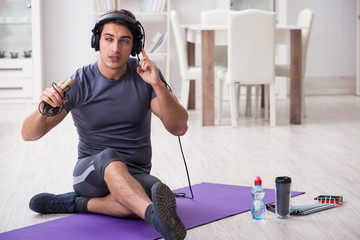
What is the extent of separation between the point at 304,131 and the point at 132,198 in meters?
2.75

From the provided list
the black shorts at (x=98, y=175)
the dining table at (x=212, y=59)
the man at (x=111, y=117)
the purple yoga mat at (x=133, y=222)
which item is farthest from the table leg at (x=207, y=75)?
the black shorts at (x=98, y=175)

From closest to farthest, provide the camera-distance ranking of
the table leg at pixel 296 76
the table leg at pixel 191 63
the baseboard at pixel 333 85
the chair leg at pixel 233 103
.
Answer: the chair leg at pixel 233 103 < the table leg at pixel 296 76 < the table leg at pixel 191 63 < the baseboard at pixel 333 85

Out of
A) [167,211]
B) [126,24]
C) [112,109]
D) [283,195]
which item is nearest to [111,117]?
[112,109]

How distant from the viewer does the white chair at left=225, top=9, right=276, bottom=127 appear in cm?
472

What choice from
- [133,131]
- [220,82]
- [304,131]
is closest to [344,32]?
[220,82]

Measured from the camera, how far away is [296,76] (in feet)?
16.4

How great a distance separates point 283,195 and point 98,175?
691 millimetres

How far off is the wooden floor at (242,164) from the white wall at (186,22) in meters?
1.65

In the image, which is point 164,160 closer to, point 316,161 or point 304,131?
point 316,161

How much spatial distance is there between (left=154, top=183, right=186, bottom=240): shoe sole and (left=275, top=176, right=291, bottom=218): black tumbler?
1.69ft

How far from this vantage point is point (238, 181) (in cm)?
304

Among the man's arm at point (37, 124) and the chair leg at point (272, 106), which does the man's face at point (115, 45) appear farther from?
the chair leg at point (272, 106)

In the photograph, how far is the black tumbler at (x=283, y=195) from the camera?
231 cm

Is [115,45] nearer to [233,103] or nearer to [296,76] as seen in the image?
[233,103]
